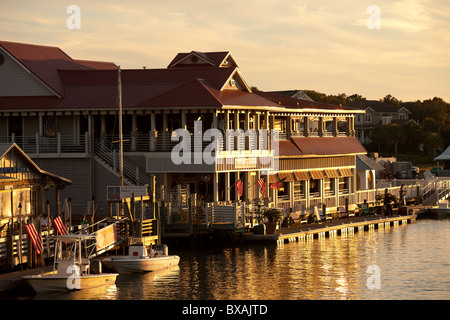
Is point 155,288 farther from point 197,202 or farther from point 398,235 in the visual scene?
point 398,235

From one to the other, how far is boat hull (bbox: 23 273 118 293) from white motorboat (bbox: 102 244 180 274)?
11.5 ft

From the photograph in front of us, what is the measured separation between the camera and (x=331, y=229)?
222 ft

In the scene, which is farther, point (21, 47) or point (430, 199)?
point (430, 199)

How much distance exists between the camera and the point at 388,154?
489ft

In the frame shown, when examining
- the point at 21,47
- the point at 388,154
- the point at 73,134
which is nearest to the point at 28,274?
the point at 73,134

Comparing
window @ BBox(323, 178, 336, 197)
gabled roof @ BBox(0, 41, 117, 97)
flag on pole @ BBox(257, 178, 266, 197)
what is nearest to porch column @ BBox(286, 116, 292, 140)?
window @ BBox(323, 178, 336, 197)

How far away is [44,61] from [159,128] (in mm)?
9204

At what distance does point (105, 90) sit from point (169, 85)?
13.7 ft

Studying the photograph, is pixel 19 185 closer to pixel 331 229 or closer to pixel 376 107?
pixel 331 229

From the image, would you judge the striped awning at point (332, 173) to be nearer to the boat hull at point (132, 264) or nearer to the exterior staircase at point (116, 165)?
the exterior staircase at point (116, 165)

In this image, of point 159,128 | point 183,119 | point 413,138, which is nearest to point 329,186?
point 159,128

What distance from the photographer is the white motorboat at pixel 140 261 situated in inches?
1924

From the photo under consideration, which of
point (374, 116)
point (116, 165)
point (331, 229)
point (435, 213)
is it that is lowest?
point (331, 229)
